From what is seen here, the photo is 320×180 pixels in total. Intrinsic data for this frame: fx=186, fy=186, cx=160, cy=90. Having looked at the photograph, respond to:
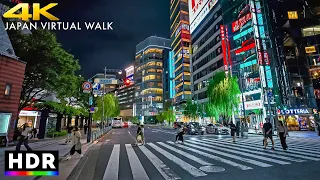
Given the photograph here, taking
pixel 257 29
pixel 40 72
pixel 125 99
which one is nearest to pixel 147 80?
pixel 125 99

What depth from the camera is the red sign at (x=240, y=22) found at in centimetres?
3725

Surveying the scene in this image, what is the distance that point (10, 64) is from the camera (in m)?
15.8

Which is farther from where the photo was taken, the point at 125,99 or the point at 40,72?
the point at 125,99

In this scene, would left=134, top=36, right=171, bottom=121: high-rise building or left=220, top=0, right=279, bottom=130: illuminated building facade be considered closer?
left=220, top=0, right=279, bottom=130: illuminated building facade

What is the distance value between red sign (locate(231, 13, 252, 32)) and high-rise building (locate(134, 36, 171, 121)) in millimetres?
60490

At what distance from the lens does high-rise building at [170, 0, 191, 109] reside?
75.5 meters

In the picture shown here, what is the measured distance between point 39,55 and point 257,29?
34468 mm

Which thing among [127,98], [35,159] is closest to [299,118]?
[35,159]

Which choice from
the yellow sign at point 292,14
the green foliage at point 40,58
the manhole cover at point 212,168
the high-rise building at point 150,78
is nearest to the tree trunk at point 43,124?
the green foliage at point 40,58

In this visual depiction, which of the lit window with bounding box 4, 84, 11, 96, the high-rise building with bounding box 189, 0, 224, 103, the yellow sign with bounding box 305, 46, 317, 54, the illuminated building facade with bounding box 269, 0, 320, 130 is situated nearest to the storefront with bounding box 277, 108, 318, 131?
the illuminated building facade with bounding box 269, 0, 320, 130

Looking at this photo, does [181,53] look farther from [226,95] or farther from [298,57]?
[226,95]

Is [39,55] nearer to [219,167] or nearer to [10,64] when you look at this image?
[10,64]

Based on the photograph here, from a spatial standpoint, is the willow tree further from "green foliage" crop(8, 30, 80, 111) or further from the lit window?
the lit window

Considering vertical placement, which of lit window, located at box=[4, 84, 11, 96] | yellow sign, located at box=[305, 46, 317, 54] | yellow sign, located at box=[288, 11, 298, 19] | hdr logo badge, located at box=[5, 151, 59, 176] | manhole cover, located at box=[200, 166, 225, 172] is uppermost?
yellow sign, located at box=[288, 11, 298, 19]
